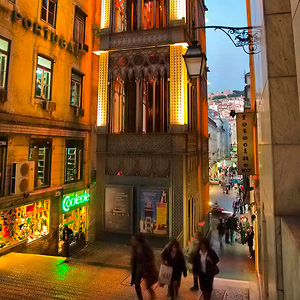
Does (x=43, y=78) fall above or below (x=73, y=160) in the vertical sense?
above

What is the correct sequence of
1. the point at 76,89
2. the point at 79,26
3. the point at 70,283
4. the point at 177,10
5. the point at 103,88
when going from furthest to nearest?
the point at 79,26
the point at 76,89
the point at 103,88
the point at 177,10
the point at 70,283

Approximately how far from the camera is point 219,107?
179 meters

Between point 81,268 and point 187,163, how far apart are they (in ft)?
23.6

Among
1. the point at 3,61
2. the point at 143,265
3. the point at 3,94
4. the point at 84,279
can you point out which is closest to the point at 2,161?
the point at 3,94

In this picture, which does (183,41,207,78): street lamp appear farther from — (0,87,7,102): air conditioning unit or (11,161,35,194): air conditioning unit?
(11,161,35,194): air conditioning unit

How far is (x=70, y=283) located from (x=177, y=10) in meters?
13.7

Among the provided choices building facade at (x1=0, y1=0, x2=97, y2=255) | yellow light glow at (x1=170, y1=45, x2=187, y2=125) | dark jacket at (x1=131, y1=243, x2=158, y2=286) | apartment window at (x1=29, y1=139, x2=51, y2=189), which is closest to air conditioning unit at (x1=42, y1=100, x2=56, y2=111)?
building facade at (x1=0, y1=0, x2=97, y2=255)

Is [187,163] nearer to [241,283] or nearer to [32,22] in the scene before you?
[241,283]

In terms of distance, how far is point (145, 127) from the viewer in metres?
14.6

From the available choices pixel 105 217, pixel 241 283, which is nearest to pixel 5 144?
pixel 105 217

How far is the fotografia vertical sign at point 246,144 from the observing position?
10766 millimetres

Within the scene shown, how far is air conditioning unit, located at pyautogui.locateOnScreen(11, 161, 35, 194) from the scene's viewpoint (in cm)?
1114

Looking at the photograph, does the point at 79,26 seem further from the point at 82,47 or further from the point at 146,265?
the point at 146,265

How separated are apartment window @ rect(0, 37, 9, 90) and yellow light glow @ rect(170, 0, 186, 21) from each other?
27.8ft
